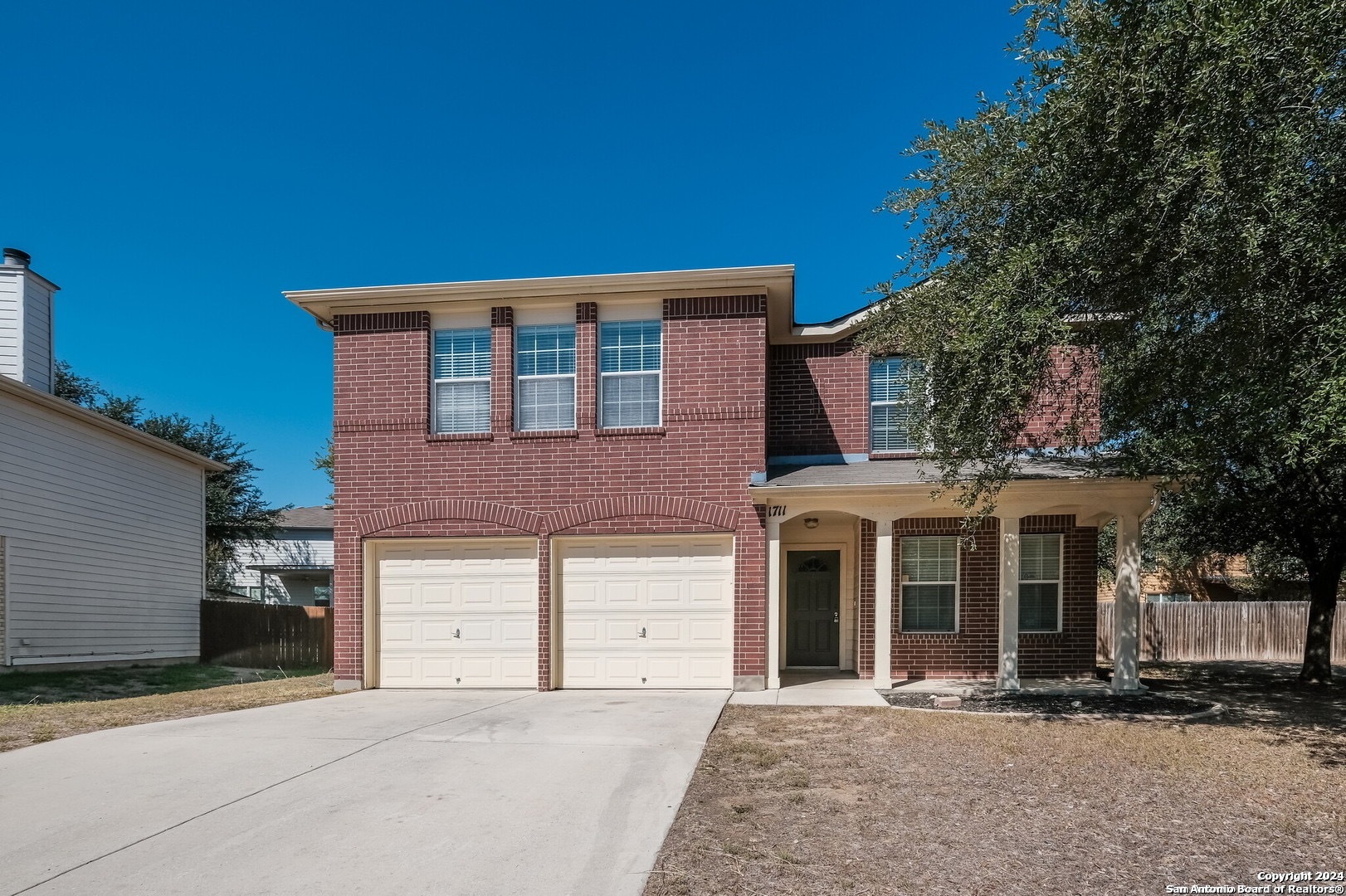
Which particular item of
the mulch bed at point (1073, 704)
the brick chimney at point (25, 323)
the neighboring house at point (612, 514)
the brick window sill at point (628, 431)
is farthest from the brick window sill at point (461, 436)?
the brick chimney at point (25, 323)

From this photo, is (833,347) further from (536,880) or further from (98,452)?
(98,452)

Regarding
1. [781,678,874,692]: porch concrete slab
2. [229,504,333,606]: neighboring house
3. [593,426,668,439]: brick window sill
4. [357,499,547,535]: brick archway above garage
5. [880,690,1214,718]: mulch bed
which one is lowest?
[229,504,333,606]: neighboring house

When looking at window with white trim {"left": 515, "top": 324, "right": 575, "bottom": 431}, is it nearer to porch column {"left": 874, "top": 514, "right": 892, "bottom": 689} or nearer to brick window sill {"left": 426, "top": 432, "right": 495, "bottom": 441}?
brick window sill {"left": 426, "top": 432, "right": 495, "bottom": 441}

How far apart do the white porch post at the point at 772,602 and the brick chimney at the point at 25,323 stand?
14.6m

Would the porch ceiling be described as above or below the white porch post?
above

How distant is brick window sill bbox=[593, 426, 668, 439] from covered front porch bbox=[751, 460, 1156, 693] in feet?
5.48

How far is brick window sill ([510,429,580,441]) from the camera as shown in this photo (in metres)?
11.8

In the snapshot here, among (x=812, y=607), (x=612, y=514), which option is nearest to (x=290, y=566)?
(x=612, y=514)

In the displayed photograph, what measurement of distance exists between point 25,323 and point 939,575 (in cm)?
1756

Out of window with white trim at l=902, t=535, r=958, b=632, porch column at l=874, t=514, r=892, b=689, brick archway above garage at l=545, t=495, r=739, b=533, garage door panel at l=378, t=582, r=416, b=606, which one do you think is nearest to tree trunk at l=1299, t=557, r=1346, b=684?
window with white trim at l=902, t=535, r=958, b=632

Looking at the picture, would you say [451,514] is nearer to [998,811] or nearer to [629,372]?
[629,372]

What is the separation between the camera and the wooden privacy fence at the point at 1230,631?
60.0 ft

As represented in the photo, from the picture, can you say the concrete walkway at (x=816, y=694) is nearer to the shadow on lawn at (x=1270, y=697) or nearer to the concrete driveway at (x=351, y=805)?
the concrete driveway at (x=351, y=805)

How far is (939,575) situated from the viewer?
40.8 ft
